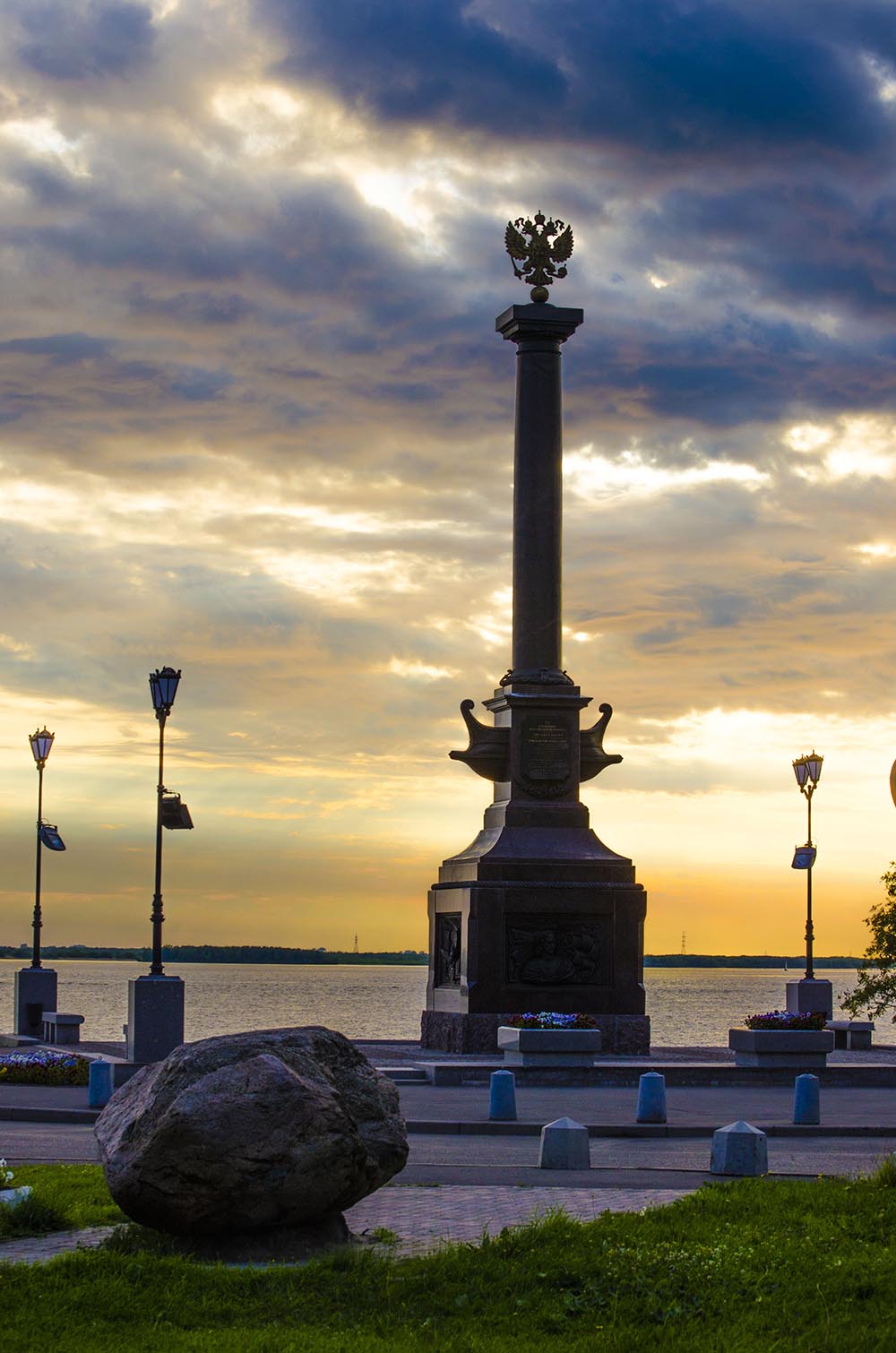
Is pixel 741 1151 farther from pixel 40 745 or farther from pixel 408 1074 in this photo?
pixel 40 745

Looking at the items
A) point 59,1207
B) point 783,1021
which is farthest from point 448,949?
point 59,1207

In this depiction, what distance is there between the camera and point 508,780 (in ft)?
122

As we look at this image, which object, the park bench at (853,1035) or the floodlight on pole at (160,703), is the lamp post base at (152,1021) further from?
the park bench at (853,1035)

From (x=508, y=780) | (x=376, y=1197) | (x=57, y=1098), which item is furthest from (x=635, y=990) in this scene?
(x=376, y=1197)

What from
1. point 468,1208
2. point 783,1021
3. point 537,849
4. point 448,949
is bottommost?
point 468,1208

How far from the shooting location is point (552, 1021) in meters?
30.8

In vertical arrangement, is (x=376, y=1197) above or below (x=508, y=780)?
below

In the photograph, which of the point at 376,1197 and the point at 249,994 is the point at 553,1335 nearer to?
the point at 376,1197

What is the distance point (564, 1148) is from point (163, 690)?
54.0 ft

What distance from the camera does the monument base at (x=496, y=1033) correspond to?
34.4 metres

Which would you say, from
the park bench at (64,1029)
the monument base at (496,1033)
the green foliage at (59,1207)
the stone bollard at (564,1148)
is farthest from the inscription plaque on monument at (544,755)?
the green foliage at (59,1207)

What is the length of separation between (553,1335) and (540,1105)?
49.5ft

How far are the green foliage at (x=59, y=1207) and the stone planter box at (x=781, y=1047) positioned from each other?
56.1 feet

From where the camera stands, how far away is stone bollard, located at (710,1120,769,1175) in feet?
55.4
